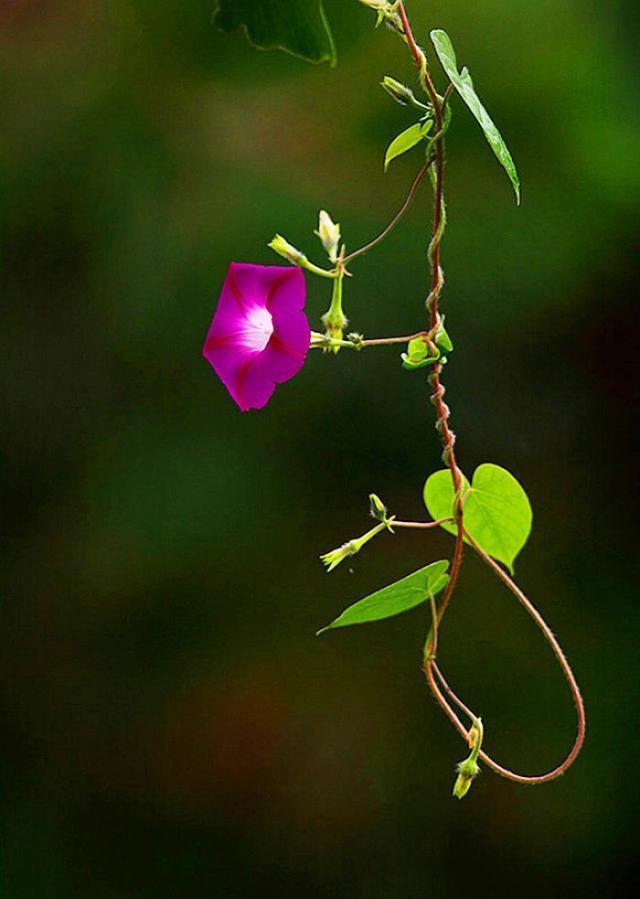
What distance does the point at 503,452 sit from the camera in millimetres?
1107

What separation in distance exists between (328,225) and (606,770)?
0.89 meters

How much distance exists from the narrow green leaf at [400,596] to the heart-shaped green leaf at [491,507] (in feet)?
0.12

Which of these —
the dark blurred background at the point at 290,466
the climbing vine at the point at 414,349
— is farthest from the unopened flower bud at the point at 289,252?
the dark blurred background at the point at 290,466

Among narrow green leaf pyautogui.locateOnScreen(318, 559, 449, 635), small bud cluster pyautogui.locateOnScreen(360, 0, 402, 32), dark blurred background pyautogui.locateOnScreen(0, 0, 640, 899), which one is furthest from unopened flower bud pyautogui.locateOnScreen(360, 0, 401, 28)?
dark blurred background pyautogui.locateOnScreen(0, 0, 640, 899)

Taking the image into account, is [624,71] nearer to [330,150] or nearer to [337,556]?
[330,150]

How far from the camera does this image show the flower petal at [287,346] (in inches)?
17.0

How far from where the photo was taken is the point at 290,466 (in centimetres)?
112

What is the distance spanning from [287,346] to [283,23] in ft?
0.45

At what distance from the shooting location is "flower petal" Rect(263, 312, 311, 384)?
0.43 meters

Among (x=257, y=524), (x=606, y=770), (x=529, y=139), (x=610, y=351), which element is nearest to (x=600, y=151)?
(x=529, y=139)

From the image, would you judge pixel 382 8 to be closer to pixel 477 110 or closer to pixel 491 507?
pixel 477 110

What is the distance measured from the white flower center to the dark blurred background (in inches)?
22.5

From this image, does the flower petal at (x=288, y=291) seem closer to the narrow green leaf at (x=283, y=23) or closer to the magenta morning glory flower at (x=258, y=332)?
the magenta morning glory flower at (x=258, y=332)

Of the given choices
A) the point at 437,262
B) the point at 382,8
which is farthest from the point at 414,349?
the point at 382,8
